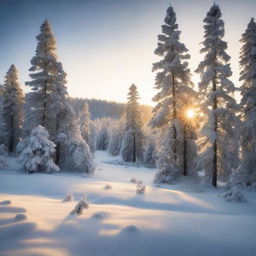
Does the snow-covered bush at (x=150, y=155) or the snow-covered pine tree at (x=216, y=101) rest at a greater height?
the snow-covered pine tree at (x=216, y=101)

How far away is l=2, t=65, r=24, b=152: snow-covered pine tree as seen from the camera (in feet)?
107

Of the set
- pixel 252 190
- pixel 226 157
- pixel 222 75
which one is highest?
pixel 222 75

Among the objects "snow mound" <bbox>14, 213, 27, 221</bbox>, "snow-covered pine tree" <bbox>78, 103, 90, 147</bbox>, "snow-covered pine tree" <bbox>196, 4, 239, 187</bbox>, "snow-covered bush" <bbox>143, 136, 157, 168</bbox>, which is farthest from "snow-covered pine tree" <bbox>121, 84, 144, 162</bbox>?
"snow mound" <bbox>14, 213, 27, 221</bbox>

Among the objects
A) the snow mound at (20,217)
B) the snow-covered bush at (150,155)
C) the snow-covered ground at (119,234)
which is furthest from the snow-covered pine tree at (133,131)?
the snow mound at (20,217)

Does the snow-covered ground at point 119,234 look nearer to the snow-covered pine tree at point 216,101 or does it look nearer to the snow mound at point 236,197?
the snow mound at point 236,197

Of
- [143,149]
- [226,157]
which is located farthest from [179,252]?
[143,149]

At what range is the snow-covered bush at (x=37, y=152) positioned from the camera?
16.3 meters

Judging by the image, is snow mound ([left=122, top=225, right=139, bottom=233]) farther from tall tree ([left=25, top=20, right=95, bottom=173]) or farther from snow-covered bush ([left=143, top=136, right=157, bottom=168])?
snow-covered bush ([left=143, top=136, right=157, bottom=168])

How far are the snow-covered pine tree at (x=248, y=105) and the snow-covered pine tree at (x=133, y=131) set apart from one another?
74.6 feet

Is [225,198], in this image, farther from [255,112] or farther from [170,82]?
[170,82]

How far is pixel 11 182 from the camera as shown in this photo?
1230 centimetres

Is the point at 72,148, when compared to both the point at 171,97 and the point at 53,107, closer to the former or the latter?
the point at 53,107

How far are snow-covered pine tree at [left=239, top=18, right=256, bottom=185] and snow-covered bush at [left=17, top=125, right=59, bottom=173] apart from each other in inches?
609

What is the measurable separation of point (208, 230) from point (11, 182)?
11520 mm
